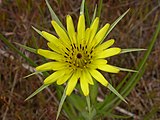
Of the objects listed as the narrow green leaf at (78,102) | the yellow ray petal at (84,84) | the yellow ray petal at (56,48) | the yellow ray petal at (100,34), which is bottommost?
the narrow green leaf at (78,102)

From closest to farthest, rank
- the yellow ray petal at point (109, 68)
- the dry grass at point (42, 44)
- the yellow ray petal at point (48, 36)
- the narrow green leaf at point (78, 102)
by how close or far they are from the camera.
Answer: the yellow ray petal at point (109, 68), the yellow ray petal at point (48, 36), the narrow green leaf at point (78, 102), the dry grass at point (42, 44)

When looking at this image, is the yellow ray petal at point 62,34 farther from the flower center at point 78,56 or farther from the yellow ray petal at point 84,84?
the yellow ray petal at point 84,84

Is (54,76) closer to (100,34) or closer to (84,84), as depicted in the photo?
(84,84)

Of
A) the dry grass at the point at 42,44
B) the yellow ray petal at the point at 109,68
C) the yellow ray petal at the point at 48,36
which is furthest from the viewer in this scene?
the dry grass at the point at 42,44

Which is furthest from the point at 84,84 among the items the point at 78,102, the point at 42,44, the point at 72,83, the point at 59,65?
the point at 42,44

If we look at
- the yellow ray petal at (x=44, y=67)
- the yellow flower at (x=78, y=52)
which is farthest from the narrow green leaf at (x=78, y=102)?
the yellow ray petal at (x=44, y=67)

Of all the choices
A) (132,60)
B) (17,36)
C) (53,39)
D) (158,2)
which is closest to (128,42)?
(132,60)

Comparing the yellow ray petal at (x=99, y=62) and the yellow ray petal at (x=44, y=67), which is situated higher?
the yellow ray petal at (x=44, y=67)

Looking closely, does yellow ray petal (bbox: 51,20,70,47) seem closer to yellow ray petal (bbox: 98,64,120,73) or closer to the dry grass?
yellow ray petal (bbox: 98,64,120,73)
